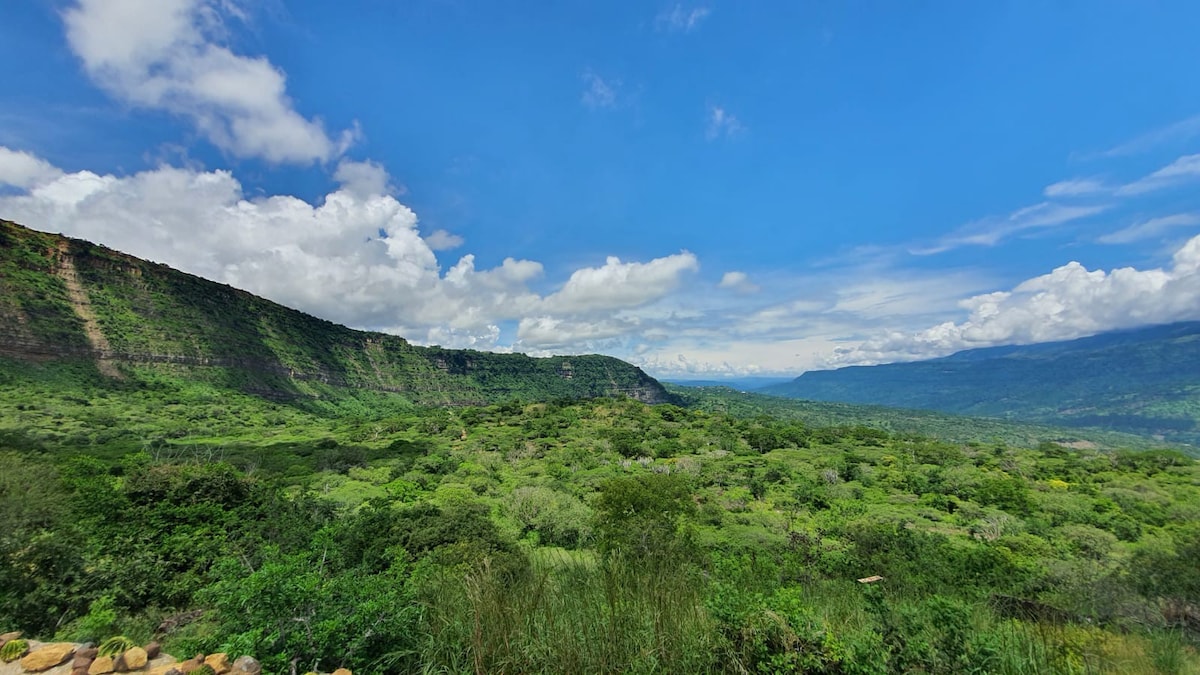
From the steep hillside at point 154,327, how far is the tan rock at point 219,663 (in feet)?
386

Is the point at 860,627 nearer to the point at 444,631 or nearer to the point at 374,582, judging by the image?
the point at 444,631

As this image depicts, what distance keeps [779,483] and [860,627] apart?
153ft

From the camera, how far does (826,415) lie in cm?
19588

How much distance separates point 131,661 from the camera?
5.00m

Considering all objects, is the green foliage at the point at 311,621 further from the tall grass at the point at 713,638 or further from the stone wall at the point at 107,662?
the tall grass at the point at 713,638

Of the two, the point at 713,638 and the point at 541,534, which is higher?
the point at 713,638

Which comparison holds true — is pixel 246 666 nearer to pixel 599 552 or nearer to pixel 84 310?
pixel 599 552

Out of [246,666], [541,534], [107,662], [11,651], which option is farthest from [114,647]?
[541,534]

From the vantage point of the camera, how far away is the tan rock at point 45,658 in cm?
525

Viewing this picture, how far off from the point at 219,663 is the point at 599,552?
24.0 ft

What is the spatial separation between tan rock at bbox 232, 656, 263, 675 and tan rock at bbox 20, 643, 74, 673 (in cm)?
269

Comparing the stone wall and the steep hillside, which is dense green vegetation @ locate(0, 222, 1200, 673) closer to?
the stone wall

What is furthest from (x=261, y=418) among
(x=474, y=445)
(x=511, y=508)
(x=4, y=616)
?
(x=4, y=616)

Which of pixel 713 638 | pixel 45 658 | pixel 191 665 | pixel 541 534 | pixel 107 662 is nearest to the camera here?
pixel 713 638
